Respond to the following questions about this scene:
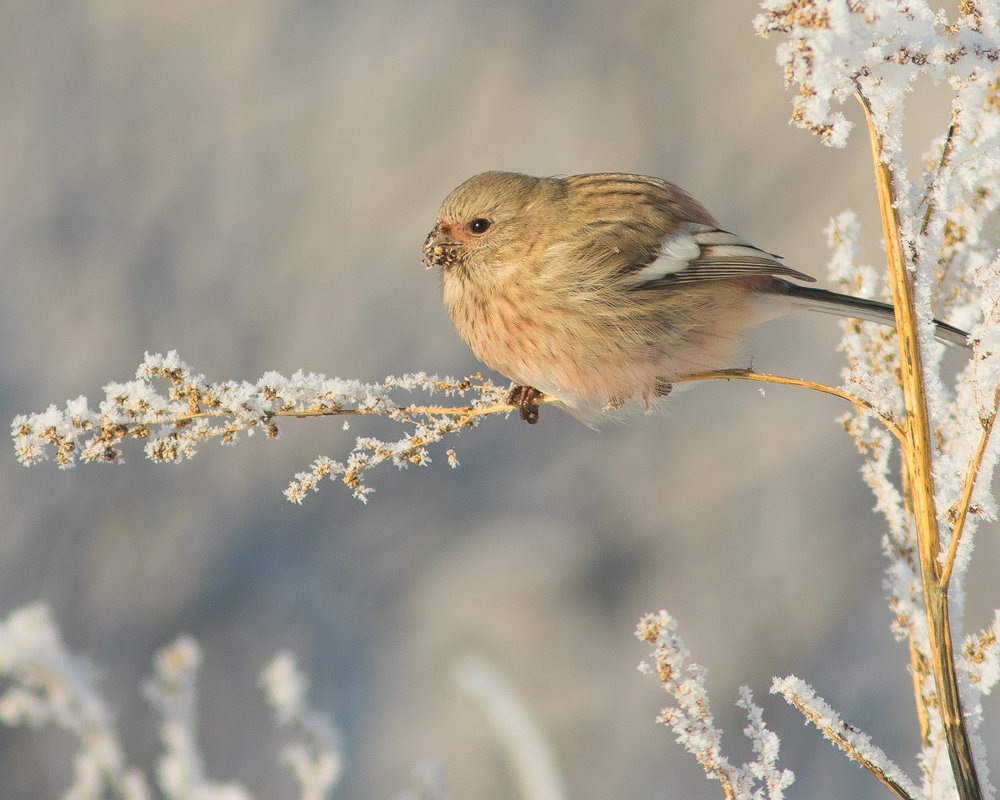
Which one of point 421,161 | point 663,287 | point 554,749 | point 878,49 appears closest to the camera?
point 878,49

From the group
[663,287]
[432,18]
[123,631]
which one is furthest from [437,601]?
[432,18]

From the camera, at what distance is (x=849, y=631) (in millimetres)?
4062

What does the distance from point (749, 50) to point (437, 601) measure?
9.67 feet

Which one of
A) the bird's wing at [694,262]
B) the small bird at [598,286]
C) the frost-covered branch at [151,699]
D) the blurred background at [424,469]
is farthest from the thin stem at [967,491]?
the blurred background at [424,469]

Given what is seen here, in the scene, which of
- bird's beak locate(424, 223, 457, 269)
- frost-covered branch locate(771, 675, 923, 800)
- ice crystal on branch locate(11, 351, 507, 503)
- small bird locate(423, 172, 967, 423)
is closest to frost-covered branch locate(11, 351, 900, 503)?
ice crystal on branch locate(11, 351, 507, 503)

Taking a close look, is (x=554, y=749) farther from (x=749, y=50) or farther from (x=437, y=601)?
(x=749, y=50)

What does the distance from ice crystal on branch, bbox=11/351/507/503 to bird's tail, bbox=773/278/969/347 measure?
694 mm

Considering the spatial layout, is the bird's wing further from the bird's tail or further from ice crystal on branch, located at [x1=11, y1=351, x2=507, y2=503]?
ice crystal on branch, located at [x1=11, y1=351, x2=507, y2=503]

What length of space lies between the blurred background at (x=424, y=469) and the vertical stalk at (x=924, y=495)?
9.91ft

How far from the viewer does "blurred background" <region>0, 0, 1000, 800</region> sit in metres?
4.00

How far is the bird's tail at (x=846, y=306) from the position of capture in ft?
4.42

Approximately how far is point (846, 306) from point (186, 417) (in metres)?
1.28

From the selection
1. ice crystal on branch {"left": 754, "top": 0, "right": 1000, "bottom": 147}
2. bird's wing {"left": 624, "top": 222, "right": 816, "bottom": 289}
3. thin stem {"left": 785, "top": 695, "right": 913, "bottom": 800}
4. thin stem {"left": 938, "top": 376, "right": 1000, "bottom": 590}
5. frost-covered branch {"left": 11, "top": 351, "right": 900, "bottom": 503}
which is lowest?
thin stem {"left": 785, "top": 695, "right": 913, "bottom": 800}

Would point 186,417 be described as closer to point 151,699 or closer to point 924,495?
point 151,699
